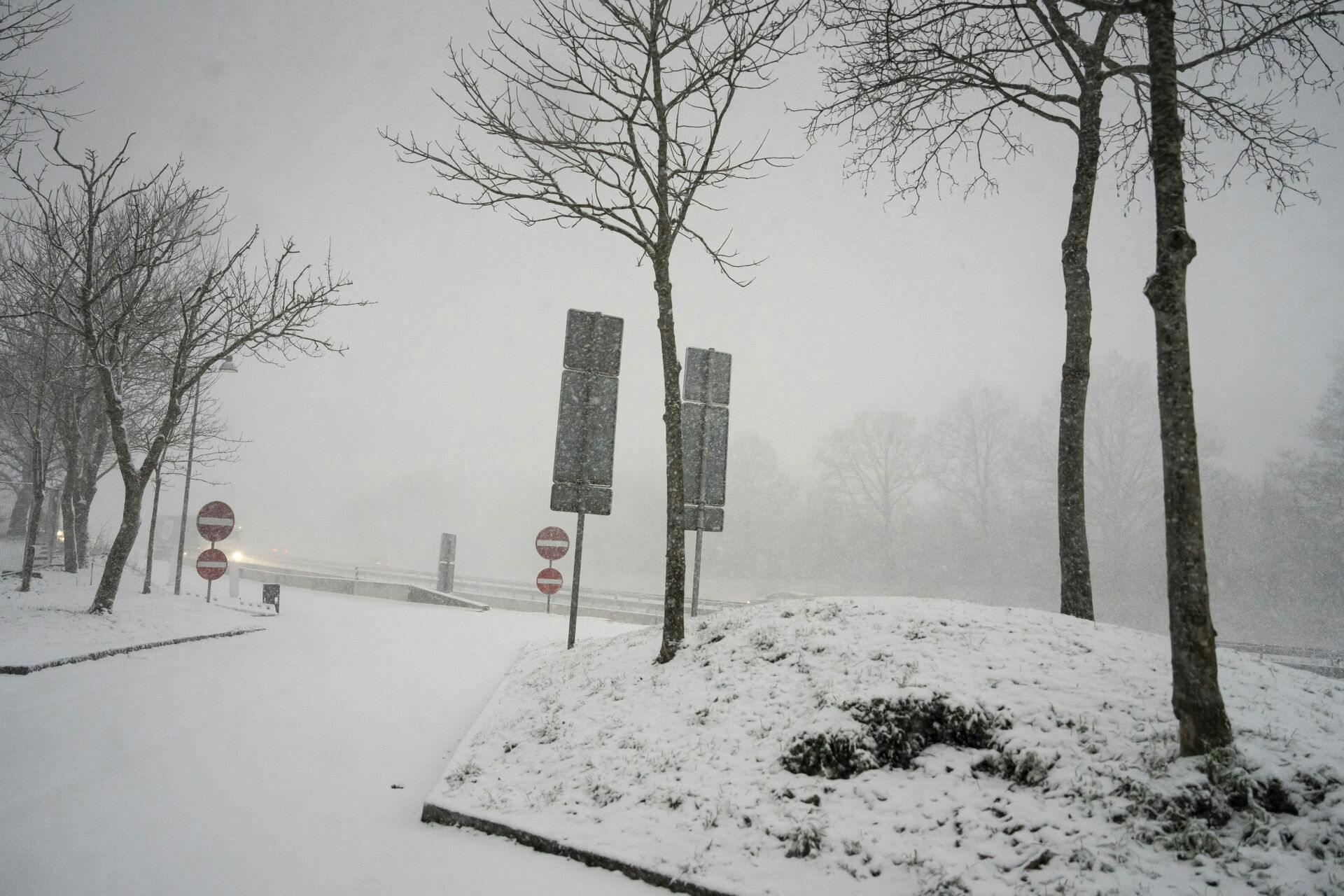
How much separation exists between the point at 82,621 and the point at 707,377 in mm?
11322

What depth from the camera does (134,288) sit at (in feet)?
44.7

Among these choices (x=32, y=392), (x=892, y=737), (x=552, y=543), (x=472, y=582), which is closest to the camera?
(x=892, y=737)

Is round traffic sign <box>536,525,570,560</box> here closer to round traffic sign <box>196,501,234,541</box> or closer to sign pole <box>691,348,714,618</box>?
sign pole <box>691,348,714,618</box>

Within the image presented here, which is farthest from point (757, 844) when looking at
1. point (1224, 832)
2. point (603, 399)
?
point (603, 399)

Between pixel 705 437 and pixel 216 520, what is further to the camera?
pixel 216 520

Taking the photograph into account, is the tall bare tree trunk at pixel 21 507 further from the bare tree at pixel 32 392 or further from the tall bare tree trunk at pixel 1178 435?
the tall bare tree trunk at pixel 1178 435

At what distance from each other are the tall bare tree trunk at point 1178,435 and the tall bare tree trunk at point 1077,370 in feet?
8.13

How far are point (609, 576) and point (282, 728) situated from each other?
1772 inches

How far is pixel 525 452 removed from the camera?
90625mm

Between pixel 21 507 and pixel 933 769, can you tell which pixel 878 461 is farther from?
pixel 21 507

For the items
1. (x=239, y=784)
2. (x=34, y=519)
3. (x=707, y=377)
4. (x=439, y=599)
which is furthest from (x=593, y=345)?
(x=439, y=599)

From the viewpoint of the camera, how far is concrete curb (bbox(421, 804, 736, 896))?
3752 mm

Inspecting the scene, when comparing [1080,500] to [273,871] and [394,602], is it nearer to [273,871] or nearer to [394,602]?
[273,871]

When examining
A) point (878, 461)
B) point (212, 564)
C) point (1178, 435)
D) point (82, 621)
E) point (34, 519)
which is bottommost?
point (82, 621)
